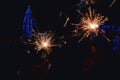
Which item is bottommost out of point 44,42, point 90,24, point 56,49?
point 90,24

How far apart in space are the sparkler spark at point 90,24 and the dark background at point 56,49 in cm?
14

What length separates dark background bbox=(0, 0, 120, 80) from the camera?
7.12 m

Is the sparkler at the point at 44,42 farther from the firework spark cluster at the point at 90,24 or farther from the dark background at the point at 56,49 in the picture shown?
the firework spark cluster at the point at 90,24

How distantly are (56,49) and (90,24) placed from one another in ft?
3.11

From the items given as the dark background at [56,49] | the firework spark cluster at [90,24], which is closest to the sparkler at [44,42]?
the dark background at [56,49]

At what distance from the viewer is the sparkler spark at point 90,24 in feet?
23.3

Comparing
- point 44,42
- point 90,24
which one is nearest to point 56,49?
point 44,42

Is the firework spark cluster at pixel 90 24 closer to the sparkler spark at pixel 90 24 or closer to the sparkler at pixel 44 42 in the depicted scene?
the sparkler spark at pixel 90 24

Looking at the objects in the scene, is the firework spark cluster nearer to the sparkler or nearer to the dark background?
the dark background

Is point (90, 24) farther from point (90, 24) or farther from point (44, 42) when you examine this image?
point (44, 42)

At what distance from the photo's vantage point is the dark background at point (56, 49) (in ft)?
23.4

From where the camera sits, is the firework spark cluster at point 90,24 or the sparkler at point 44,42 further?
the sparkler at point 44,42

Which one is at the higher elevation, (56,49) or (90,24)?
(56,49)

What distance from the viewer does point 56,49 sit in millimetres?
7660
